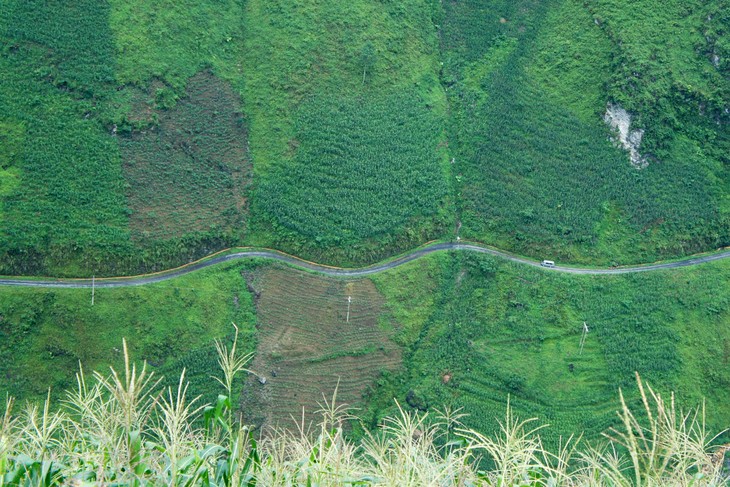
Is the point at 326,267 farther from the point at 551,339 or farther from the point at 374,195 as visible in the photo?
the point at 551,339

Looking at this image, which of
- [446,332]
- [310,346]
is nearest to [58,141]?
[310,346]

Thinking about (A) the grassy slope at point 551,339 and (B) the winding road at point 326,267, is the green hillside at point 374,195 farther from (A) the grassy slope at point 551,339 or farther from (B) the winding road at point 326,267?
(B) the winding road at point 326,267

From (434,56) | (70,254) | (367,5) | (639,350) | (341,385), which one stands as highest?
(367,5)

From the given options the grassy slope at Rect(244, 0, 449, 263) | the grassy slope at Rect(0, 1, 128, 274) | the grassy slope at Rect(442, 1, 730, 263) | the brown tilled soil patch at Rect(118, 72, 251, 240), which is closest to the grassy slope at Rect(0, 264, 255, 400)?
the grassy slope at Rect(0, 1, 128, 274)

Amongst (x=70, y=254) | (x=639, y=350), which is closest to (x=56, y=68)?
(x=70, y=254)

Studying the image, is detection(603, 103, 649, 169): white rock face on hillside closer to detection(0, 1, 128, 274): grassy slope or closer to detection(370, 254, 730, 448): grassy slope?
detection(370, 254, 730, 448): grassy slope

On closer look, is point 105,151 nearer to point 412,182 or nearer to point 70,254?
point 70,254

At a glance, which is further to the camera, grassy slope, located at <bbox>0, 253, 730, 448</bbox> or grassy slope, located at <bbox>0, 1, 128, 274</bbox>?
grassy slope, located at <bbox>0, 1, 128, 274</bbox>
